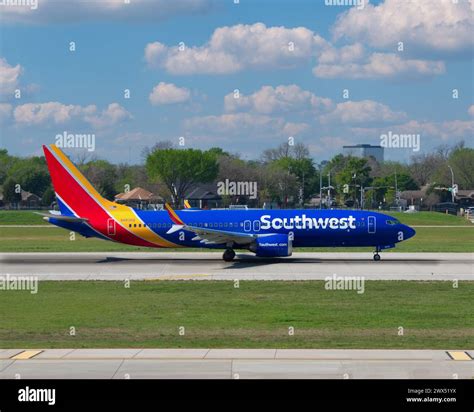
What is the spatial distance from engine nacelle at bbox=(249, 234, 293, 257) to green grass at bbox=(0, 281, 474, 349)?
10.2m

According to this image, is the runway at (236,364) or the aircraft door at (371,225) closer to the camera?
the runway at (236,364)

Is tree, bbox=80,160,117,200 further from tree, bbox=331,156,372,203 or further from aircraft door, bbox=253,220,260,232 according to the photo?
aircraft door, bbox=253,220,260,232

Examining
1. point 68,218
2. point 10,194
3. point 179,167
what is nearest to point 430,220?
point 179,167

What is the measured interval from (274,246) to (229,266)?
3.32 meters

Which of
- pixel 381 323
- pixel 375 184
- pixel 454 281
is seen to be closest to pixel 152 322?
pixel 381 323

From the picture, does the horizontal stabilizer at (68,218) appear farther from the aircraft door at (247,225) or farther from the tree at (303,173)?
the tree at (303,173)

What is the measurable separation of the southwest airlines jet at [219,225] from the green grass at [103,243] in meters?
8.92

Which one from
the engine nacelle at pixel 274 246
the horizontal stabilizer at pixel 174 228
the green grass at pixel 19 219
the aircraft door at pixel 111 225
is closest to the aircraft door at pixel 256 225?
the engine nacelle at pixel 274 246

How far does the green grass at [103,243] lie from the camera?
64.1 meters

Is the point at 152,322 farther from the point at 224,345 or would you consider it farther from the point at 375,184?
the point at 375,184

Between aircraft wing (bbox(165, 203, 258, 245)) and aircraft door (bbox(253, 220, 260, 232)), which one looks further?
aircraft door (bbox(253, 220, 260, 232))

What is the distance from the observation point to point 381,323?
28781mm

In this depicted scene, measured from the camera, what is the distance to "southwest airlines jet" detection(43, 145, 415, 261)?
171 ft

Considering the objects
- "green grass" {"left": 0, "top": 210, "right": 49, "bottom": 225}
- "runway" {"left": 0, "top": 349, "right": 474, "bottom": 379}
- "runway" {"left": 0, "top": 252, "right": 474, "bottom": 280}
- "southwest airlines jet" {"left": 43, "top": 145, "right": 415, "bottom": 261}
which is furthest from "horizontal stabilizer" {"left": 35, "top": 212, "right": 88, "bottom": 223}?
"green grass" {"left": 0, "top": 210, "right": 49, "bottom": 225}
